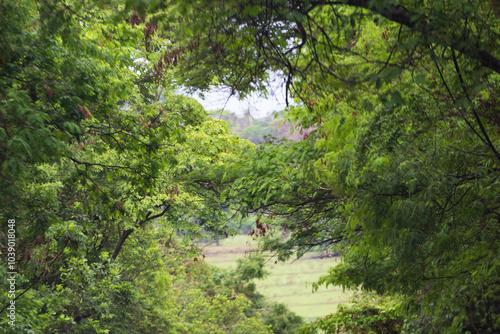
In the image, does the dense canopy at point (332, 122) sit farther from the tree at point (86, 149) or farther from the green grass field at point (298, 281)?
the green grass field at point (298, 281)

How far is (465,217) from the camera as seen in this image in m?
4.12

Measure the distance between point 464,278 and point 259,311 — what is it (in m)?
22.6

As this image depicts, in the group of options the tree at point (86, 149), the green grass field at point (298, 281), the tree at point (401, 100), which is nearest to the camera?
the tree at point (401, 100)

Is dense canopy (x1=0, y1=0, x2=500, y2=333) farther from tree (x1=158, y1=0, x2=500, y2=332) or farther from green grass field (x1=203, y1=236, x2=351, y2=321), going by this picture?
green grass field (x1=203, y1=236, x2=351, y2=321)

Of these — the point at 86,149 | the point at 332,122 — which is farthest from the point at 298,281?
the point at 332,122

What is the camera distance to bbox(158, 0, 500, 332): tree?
10.3 feet

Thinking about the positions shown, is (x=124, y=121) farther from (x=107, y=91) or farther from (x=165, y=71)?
(x=165, y=71)

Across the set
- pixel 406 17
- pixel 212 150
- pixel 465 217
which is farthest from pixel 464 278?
pixel 212 150

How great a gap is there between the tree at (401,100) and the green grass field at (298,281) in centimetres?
10095

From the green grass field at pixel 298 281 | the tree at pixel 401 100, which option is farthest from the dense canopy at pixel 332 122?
the green grass field at pixel 298 281

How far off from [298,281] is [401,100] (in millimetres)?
130787

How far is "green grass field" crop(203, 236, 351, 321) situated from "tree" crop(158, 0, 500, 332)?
100945 millimetres

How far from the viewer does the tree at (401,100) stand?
3131 mm

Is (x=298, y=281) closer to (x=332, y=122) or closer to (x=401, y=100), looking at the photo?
(x=332, y=122)
